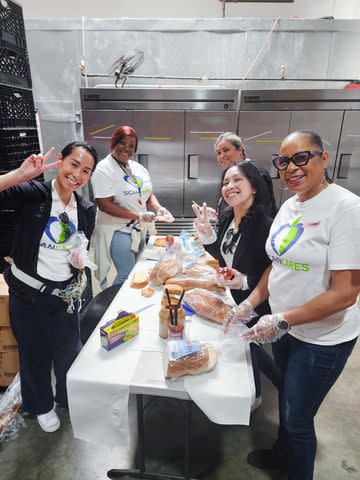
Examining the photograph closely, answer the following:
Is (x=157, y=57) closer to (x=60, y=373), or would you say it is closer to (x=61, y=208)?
(x=61, y=208)

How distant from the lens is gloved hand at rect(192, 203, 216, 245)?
6.52ft

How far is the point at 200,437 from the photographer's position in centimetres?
178

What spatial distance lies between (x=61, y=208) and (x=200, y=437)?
150 cm

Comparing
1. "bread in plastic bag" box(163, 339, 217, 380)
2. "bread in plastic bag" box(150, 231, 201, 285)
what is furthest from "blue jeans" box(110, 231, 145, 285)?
"bread in plastic bag" box(163, 339, 217, 380)

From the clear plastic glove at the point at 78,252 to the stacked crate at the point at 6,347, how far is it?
676 millimetres

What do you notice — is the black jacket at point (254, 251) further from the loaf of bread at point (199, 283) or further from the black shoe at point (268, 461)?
the black shoe at point (268, 461)

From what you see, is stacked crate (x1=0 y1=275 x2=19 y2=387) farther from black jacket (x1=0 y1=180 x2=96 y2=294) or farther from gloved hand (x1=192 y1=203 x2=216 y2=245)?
gloved hand (x1=192 y1=203 x2=216 y2=245)

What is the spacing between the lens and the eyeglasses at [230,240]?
5.59 ft

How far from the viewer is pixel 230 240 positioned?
1.75 metres

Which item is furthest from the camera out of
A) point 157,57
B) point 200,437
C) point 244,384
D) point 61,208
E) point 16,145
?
point 157,57

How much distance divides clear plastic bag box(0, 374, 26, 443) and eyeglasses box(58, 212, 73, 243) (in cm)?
115

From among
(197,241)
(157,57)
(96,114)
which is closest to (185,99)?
(157,57)

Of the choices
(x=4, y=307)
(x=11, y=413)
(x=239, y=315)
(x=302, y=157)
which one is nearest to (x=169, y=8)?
(x=302, y=157)

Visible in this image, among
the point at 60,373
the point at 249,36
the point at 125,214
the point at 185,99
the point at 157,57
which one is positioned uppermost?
the point at 249,36
